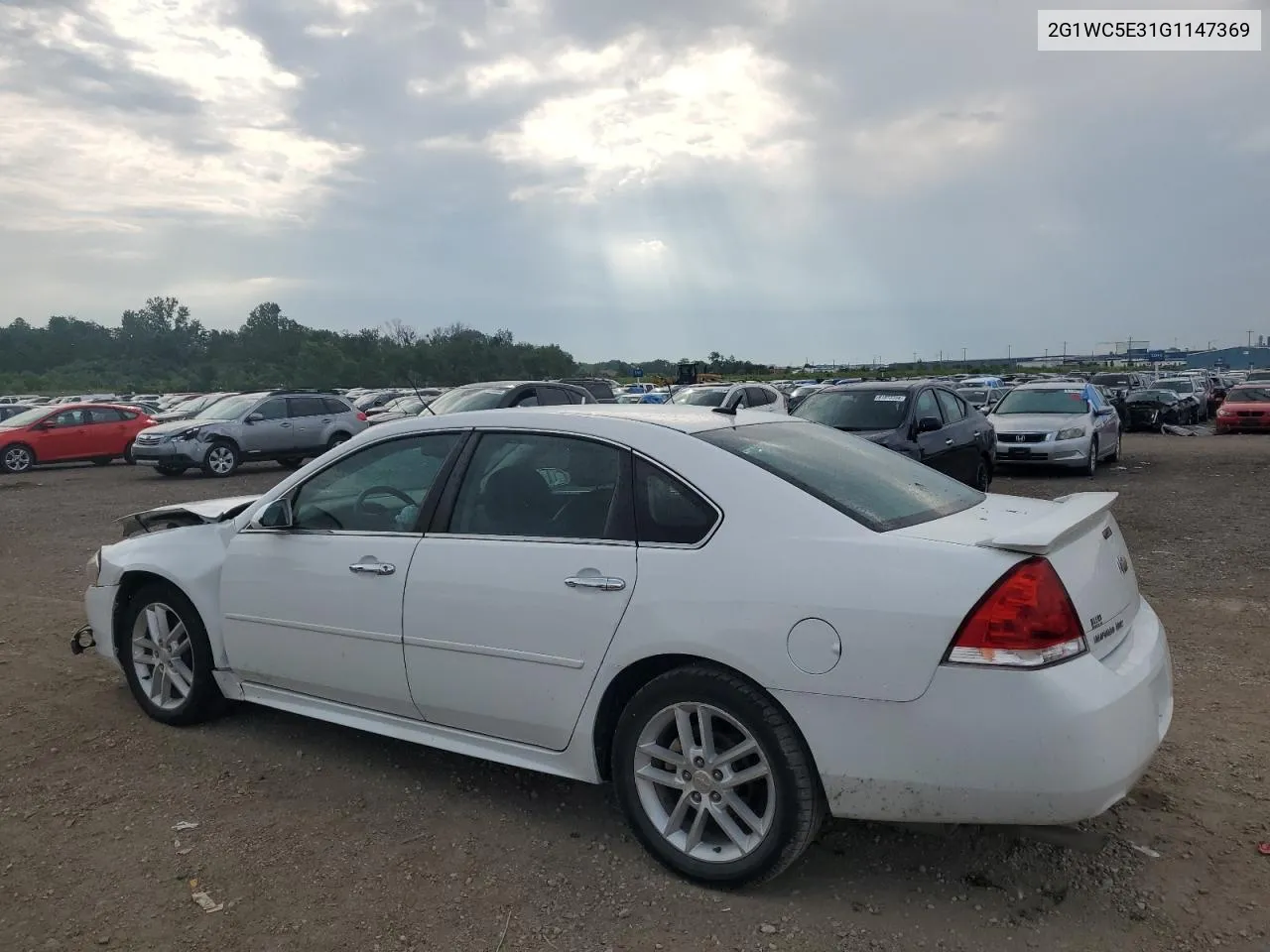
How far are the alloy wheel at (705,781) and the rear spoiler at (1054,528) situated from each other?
97 centimetres

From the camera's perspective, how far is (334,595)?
3896 mm

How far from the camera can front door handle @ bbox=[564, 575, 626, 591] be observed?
10.5 feet

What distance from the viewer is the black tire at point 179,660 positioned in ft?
14.8

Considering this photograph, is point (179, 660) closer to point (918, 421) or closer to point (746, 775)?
point (746, 775)

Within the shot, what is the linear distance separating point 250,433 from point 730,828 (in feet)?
59.9

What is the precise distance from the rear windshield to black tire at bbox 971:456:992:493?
8684mm

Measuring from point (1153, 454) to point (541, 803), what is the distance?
747 inches

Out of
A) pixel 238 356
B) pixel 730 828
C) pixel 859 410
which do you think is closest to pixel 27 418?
pixel 859 410

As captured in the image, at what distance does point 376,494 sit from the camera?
4098 millimetres

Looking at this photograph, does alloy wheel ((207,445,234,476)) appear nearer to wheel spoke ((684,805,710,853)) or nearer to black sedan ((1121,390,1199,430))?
wheel spoke ((684,805,710,853))

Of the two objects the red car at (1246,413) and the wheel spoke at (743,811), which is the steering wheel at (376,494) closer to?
the wheel spoke at (743,811)

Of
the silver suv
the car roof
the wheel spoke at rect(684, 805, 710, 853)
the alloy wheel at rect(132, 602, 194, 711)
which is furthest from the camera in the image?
the silver suv

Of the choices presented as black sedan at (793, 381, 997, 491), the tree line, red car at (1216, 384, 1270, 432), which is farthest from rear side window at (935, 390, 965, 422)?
the tree line

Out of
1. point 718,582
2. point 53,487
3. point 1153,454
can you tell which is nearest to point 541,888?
point 718,582
